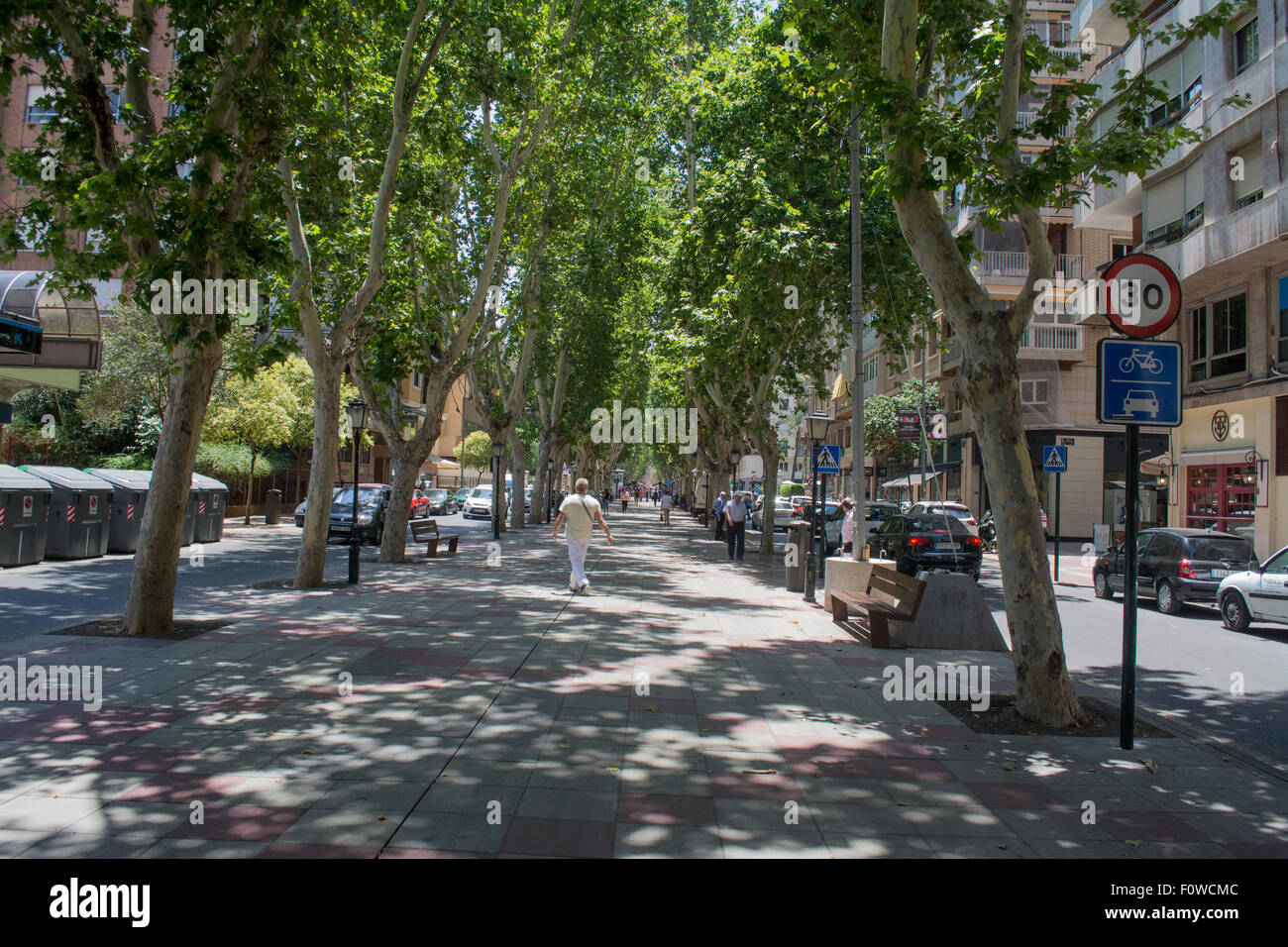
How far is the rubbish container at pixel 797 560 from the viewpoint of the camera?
15.6 m

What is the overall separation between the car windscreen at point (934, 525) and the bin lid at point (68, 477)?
16.9 m

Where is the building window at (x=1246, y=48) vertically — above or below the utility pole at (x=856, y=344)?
above

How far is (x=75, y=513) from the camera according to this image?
16891 millimetres

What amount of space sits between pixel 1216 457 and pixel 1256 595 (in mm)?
12952

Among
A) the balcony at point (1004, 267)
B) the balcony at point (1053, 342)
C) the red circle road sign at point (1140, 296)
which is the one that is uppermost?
the balcony at point (1004, 267)

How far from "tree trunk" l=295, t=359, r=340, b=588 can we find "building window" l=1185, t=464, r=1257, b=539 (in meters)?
20.3

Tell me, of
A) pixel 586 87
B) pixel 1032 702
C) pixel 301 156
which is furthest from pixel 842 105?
pixel 586 87

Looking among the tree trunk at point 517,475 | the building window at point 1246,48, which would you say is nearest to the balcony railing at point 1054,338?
the building window at point 1246,48

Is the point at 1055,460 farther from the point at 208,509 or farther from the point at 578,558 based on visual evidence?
the point at 208,509

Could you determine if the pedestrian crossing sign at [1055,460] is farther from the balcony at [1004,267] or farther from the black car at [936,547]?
the balcony at [1004,267]

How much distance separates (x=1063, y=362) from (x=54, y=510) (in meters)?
34.1

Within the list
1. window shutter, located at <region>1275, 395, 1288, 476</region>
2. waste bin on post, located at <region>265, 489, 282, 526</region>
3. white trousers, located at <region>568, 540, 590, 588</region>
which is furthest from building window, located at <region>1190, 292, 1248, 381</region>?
waste bin on post, located at <region>265, 489, 282, 526</region>

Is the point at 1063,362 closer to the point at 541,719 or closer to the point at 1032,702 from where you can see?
the point at 1032,702

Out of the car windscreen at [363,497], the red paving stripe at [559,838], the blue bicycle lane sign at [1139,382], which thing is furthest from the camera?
the car windscreen at [363,497]
